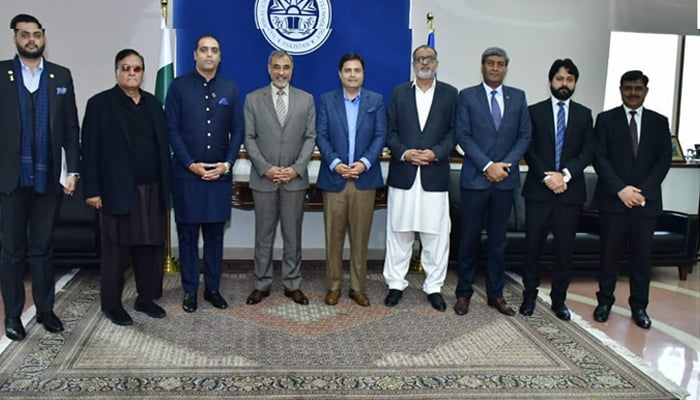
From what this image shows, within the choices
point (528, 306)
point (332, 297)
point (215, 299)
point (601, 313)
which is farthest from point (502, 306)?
point (215, 299)

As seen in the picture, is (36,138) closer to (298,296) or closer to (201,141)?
(201,141)

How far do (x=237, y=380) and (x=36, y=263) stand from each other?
1463 millimetres

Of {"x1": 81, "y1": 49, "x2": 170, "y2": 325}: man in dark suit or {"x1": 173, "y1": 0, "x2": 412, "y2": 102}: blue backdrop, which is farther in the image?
{"x1": 173, "y1": 0, "x2": 412, "y2": 102}: blue backdrop

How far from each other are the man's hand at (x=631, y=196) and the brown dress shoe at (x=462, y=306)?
3.83 ft

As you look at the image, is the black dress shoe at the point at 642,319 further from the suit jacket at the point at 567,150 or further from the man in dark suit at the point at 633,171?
the suit jacket at the point at 567,150

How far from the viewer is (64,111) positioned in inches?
139

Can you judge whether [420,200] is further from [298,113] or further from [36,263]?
[36,263]

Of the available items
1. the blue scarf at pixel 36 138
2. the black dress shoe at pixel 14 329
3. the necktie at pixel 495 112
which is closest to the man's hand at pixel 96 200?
the blue scarf at pixel 36 138

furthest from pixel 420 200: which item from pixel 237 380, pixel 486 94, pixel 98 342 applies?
pixel 98 342

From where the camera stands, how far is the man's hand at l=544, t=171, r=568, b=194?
154 inches

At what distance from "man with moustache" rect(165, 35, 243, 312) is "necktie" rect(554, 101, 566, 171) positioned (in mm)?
2001

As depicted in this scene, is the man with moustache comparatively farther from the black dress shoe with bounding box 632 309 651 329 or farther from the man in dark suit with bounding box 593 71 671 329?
the black dress shoe with bounding box 632 309 651 329

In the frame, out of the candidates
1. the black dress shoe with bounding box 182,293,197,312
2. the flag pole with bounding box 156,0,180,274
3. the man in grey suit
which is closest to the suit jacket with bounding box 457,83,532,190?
the man in grey suit

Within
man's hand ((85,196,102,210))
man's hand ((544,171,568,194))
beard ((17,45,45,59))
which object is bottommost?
man's hand ((85,196,102,210))
